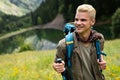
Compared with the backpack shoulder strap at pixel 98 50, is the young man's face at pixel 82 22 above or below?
above

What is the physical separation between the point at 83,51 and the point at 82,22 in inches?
18.2

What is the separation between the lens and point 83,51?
6102mm

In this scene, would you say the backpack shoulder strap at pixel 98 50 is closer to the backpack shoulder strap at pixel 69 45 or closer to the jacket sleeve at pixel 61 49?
the backpack shoulder strap at pixel 69 45

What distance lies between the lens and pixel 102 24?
10319cm

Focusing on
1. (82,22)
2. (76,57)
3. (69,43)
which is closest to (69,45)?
(69,43)

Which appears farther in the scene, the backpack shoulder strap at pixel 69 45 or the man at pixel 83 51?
the man at pixel 83 51

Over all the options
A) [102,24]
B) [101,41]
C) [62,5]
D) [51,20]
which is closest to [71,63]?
[101,41]

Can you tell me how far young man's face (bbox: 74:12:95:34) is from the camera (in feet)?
20.0

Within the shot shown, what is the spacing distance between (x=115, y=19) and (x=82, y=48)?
5146 centimetres

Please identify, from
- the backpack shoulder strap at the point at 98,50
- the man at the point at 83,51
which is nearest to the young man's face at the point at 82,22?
the man at the point at 83,51

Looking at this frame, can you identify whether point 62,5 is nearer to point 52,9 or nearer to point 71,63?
point 52,9

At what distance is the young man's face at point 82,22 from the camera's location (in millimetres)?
6082

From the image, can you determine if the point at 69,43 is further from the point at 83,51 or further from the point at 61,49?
the point at 83,51

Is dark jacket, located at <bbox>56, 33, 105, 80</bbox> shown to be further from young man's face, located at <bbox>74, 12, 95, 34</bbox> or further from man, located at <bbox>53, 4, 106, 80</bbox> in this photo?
young man's face, located at <bbox>74, 12, 95, 34</bbox>
